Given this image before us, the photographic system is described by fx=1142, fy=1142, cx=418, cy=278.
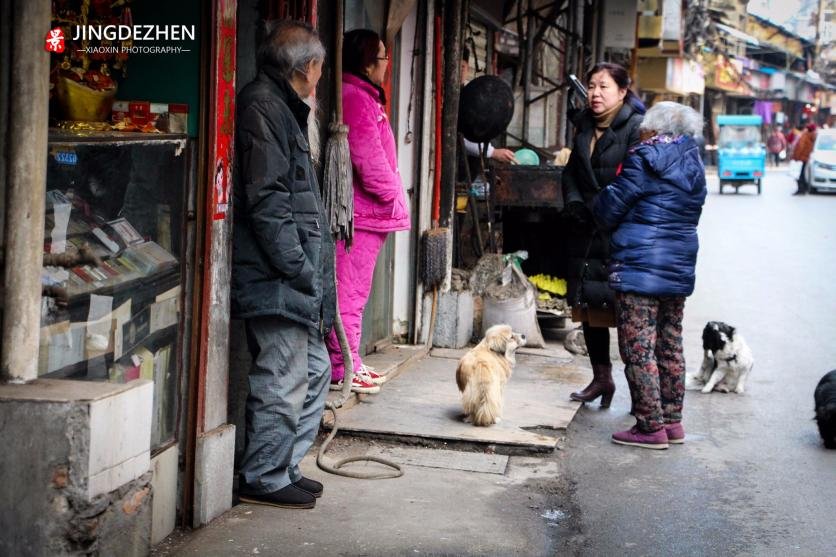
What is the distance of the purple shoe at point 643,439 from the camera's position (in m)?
6.55

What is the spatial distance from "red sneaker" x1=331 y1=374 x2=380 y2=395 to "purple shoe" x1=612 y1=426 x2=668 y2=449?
1.50m

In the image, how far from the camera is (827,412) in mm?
6660

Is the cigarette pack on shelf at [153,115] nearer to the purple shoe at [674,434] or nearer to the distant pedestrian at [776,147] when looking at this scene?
the purple shoe at [674,434]

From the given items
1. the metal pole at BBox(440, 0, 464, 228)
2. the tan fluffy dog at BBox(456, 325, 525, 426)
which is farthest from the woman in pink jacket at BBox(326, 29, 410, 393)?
the metal pole at BBox(440, 0, 464, 228)

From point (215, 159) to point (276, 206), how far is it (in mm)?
303

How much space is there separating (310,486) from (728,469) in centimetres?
239

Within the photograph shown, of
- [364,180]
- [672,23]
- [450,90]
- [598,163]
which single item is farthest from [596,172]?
[672,23]

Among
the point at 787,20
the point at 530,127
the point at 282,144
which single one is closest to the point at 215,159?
the point at 282,144

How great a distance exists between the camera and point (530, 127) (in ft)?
51.9

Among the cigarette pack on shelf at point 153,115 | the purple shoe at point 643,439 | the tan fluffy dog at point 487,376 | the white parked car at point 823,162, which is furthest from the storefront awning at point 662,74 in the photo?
the cigarette pack on shelf at point 153,115

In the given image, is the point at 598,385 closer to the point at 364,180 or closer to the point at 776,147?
the point at 364,180

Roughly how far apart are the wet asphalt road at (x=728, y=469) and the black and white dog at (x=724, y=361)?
0.14 metres

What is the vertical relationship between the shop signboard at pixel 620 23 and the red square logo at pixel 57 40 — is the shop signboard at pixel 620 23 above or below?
above

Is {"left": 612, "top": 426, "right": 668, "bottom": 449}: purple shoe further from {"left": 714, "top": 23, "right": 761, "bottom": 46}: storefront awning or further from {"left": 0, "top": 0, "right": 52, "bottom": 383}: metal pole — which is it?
{"left": 714, "top": 23, "right": 761, "bottom": 46}: storefront awning
